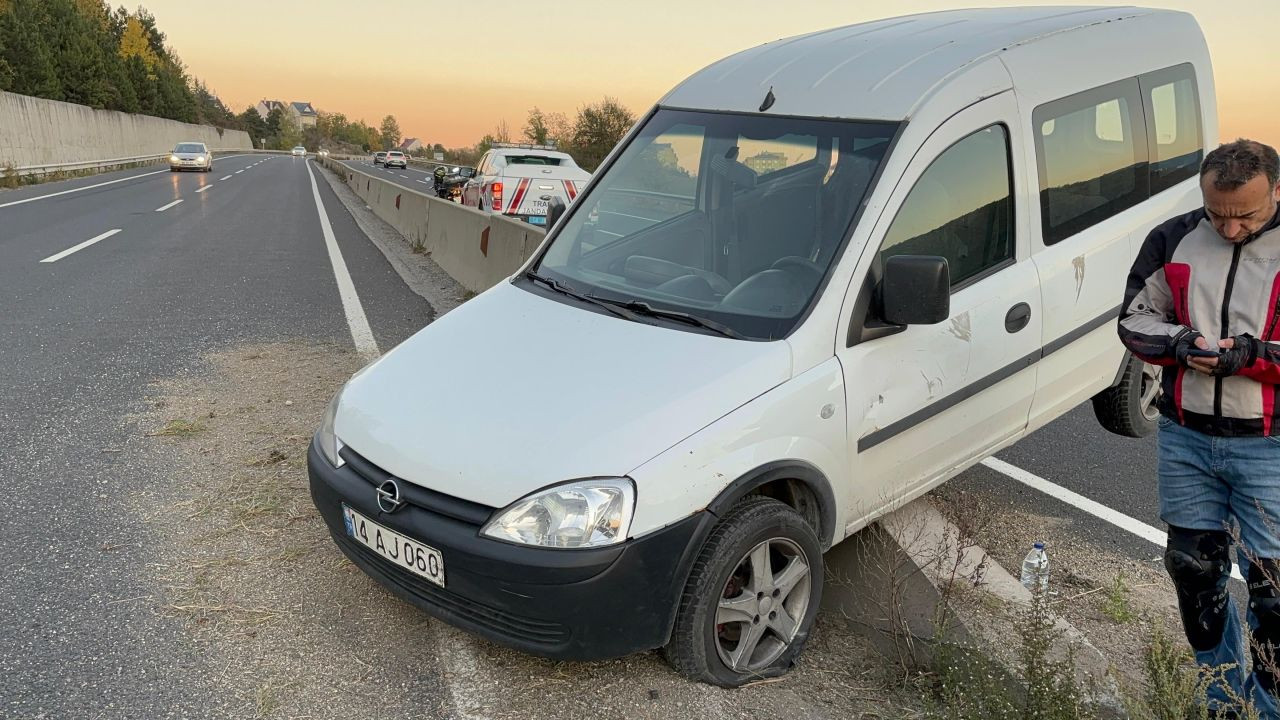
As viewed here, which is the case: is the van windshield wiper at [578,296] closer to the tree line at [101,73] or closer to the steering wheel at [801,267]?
the steering wheel at [801,267]

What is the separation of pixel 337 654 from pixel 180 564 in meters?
0.99

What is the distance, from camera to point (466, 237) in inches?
420

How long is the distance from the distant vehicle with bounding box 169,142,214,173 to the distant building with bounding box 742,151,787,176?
42513 mm

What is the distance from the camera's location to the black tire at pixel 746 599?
9.44 feet

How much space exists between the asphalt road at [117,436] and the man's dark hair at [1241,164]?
2.27 metres

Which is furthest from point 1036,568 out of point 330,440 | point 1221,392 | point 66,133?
point 66,133

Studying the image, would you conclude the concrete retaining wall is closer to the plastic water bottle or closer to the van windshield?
the van windshield

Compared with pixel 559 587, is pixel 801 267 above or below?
above

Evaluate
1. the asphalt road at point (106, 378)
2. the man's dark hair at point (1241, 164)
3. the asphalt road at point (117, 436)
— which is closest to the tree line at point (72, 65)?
the asphalt road at point (106, 378)

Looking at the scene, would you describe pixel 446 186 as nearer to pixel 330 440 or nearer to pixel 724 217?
pixel 724 217

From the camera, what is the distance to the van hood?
2.81m

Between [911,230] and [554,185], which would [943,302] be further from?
[554,185]

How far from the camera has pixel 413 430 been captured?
10.1 feet

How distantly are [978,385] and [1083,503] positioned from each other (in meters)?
1.55
